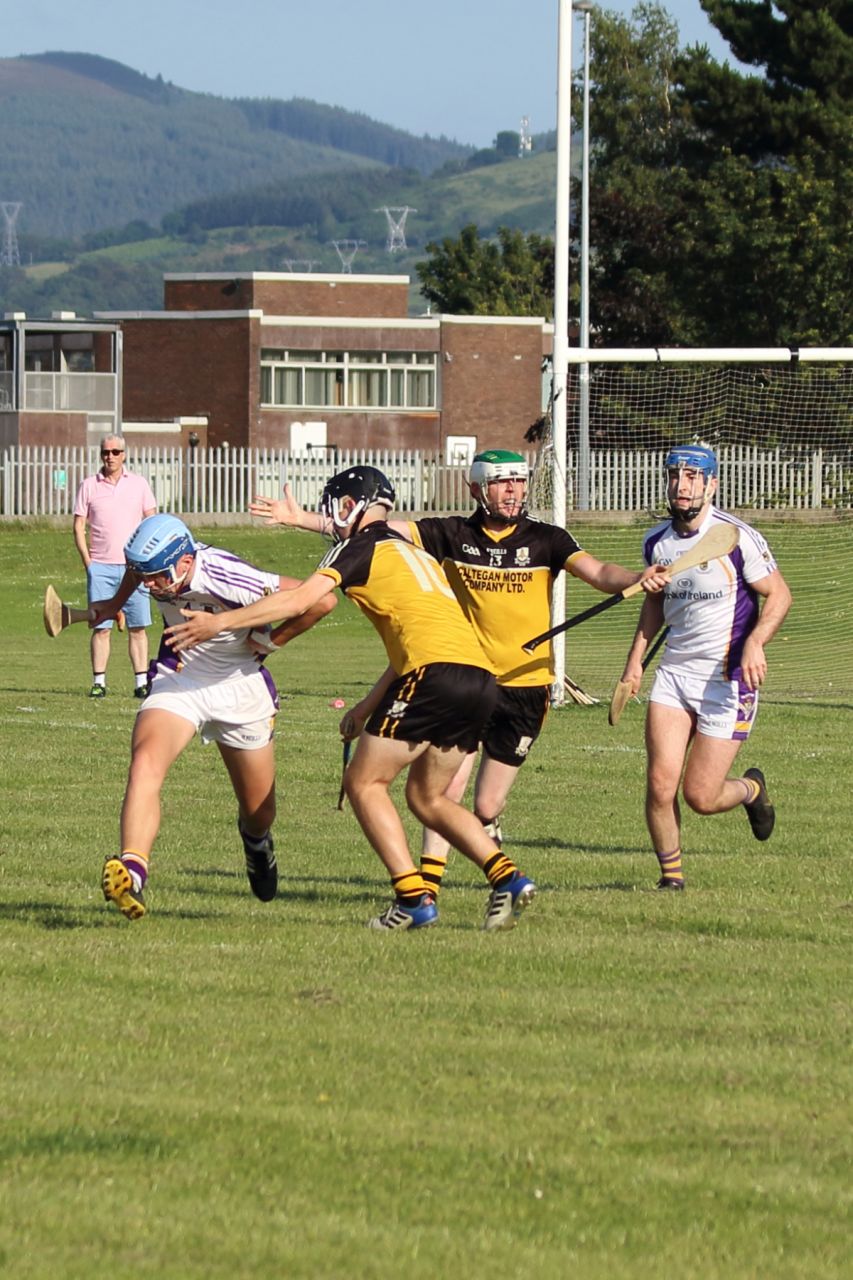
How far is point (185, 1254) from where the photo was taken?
14.0ft

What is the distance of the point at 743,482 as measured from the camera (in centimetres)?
3152

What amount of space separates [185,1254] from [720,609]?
18.7 feet

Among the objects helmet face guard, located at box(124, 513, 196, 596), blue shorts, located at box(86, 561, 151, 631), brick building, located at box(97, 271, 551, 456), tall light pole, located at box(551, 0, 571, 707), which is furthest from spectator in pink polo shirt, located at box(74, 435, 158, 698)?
brick building, located at box(97, 271, 551, 456)

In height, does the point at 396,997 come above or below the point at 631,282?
below

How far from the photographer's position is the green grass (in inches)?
173

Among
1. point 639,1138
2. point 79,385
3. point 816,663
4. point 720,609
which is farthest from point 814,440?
point 79,385

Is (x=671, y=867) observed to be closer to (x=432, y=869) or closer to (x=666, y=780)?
(x=666, y=780)

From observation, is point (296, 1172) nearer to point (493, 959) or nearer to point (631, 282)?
point (493, 959)

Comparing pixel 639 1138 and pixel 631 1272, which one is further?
pixel 639 1138

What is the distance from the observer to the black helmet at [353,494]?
8055 millimetres

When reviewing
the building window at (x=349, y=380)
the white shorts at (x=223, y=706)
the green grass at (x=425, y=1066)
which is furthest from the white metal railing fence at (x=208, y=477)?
the white shorts at (x=223, y=706)

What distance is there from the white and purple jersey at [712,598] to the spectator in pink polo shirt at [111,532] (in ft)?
28.5

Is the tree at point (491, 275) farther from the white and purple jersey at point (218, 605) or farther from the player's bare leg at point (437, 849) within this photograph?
the white and purple jersey at point (218, 605)

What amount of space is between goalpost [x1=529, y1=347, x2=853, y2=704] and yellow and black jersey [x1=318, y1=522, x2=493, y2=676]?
1261cm
